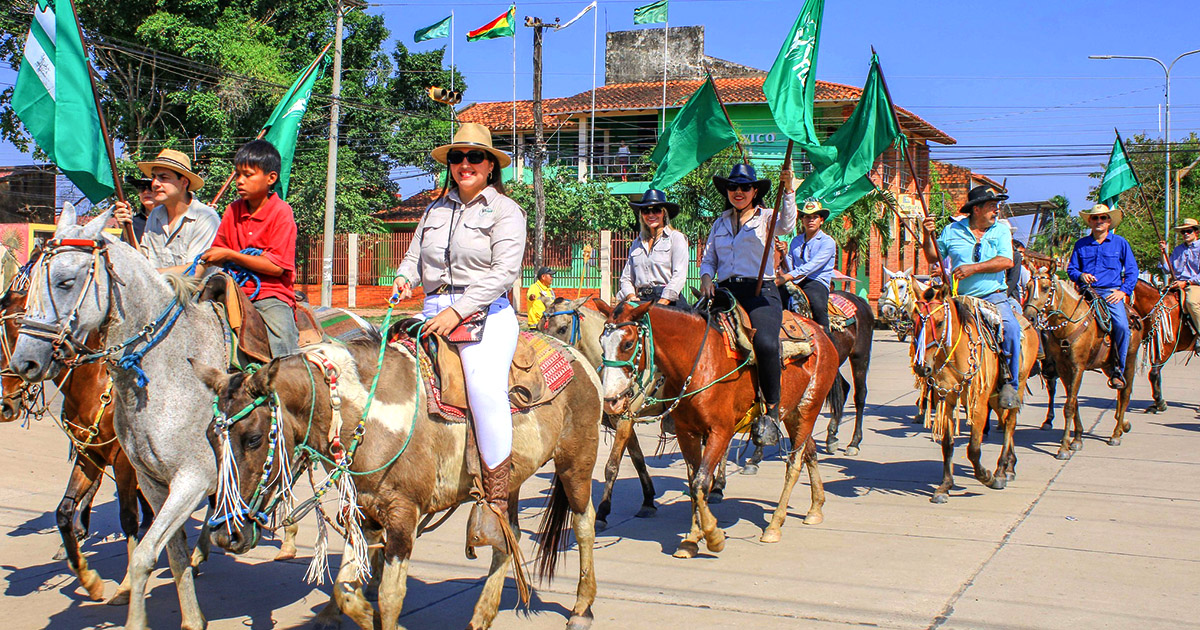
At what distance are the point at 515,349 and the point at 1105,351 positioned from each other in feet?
29.2

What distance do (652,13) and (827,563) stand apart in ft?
95.4

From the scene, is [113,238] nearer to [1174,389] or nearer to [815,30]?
[815,30]

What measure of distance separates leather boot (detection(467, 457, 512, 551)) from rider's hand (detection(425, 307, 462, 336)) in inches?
27.0

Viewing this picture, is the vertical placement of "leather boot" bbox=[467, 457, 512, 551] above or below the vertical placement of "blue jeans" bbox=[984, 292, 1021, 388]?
below

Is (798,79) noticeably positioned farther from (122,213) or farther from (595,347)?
(122,213)

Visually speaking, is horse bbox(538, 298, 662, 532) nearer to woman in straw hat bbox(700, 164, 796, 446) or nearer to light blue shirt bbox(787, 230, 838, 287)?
woman in straw hat bbox(700, 164, 796, 446)

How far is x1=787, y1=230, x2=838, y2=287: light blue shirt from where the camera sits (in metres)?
10.1

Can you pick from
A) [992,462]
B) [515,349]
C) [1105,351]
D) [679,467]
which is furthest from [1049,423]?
[515,349]

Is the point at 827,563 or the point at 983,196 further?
the point at 983,196

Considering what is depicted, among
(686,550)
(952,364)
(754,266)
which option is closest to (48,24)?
(754,266)

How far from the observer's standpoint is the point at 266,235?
17.8 ft

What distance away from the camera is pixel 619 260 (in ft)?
93.1

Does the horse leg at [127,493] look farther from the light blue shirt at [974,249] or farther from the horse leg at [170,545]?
the light blue shirt at [974,249]

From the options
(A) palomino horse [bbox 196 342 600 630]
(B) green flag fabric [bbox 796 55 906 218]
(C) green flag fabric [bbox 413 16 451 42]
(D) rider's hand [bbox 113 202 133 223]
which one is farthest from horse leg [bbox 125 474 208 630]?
(C) green flag fabric [bbox 413 16 451 42]
